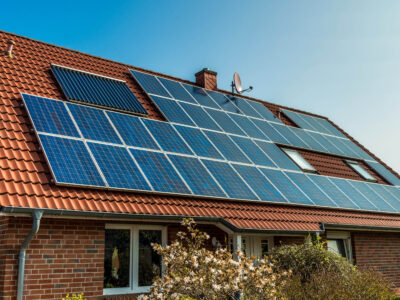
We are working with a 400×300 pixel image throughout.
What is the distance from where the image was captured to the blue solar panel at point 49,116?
32.5 ft

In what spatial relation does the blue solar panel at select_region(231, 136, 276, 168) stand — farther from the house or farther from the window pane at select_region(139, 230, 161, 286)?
the window pane at select_region(139, 230, 161, 286)

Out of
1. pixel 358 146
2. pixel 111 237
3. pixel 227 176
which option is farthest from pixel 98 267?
pixel 358 146

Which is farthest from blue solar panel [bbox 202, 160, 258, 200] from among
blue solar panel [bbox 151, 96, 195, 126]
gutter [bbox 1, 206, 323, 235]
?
blue solar panel [bbox 151, 96, 195, 126]

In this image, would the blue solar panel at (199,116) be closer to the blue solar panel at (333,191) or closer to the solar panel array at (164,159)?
the solar panel array at (164,159)

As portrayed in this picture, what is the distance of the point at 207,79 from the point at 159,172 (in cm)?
835

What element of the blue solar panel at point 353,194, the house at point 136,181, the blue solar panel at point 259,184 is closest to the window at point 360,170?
the house at point 136,181

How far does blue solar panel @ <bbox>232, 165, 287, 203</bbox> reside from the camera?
12281mm

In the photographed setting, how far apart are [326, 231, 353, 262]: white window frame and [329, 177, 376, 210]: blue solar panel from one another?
1.15 metres

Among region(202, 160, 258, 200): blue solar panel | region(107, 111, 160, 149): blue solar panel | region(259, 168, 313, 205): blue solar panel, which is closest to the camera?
region(107, 111, 160, 149): blue solar panel

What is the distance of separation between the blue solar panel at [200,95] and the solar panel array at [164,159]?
187 centimetres

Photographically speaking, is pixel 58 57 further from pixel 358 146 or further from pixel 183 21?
pixel 358 146

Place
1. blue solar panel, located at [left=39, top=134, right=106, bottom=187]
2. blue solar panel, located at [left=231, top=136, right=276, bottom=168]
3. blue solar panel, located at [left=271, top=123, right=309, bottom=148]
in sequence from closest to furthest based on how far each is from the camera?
blue solar panel, located at [left=39, top=134, right=106, bottom=187], blue solar panel, located at [left=231, top=136, right=276, bottom=168], blue solar panel, located at [left=271, top=123, right=309, bottom=148]

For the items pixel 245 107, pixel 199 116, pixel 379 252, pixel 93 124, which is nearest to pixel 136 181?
pixel 93 124

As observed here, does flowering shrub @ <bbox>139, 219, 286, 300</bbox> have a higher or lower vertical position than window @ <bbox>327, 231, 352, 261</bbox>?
lower
